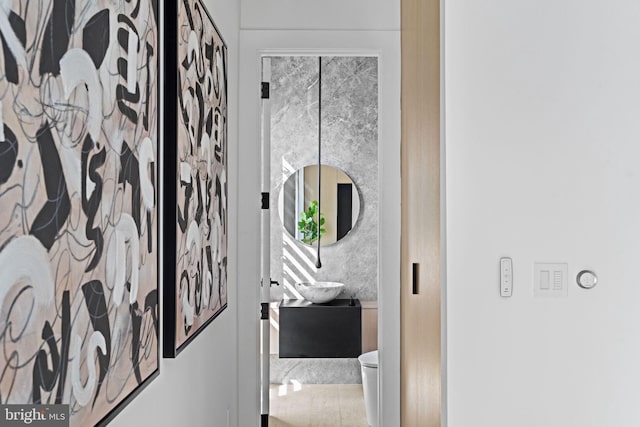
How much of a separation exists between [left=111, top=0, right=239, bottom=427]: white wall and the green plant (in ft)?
5.18

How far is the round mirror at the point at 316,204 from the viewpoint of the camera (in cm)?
459

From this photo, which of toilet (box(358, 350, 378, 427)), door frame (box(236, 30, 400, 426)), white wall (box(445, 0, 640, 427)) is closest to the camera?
white wall (box(445, 0, 640, 427))

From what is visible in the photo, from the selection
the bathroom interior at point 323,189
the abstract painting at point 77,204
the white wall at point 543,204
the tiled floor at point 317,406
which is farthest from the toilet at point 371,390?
the abstract painting at point 77,204

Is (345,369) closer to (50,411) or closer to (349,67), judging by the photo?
(349,67)

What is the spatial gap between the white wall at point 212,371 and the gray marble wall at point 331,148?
1557 millimetres

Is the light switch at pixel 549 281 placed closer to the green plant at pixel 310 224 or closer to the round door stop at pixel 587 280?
the round door stop at pixel 587 280

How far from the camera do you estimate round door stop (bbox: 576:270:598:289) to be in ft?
6.20

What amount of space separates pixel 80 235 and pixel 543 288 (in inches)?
60.9

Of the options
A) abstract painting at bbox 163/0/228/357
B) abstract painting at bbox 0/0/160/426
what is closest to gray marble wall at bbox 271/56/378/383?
abstract painting at bbox 163/0/228/357

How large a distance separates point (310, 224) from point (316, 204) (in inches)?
6.9

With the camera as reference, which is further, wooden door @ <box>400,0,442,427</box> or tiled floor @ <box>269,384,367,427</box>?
tiled floor @ <box>269,384,367,427</box>

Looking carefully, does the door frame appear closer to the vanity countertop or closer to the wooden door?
the wooden door

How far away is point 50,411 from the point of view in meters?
0.80

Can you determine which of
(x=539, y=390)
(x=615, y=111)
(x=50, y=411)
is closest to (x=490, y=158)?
(x=615, y=111)
